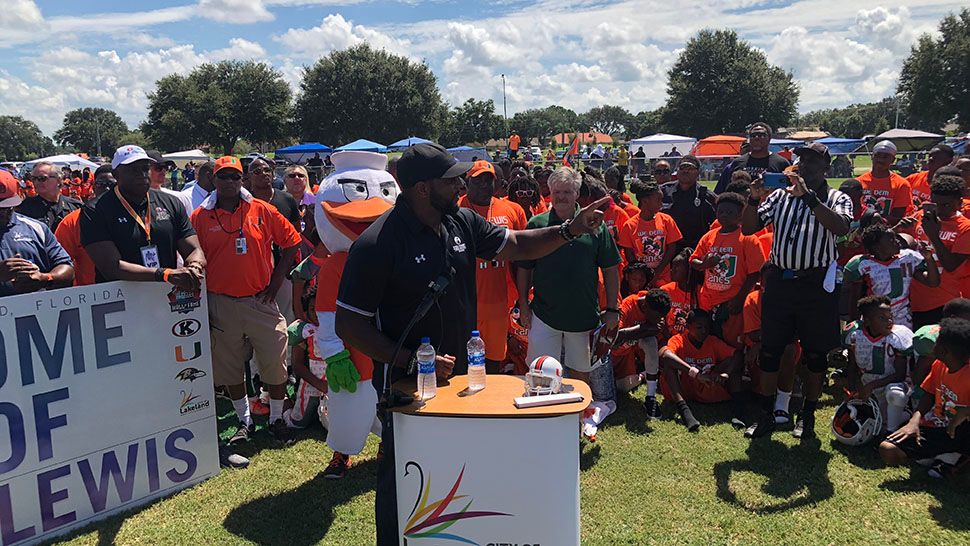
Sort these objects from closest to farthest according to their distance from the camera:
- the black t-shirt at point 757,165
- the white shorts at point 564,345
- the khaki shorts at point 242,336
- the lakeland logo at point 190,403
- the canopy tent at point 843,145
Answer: the lakeland logo at point 190,403
the white shorts at point 564,345
the khaki shorts at point 242,336
the black t-shirt at point 757,165
the canopy tent at point 843,145

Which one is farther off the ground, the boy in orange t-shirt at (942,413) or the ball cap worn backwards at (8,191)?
the ball cap worn backwards at (8,191)

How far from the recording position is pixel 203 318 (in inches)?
179

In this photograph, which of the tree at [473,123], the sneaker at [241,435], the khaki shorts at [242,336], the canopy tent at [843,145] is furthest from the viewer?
the tree at [473,123]

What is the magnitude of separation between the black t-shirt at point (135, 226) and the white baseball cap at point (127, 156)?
223mm

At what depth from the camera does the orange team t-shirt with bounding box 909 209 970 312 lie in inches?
212

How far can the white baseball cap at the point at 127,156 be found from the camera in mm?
4441

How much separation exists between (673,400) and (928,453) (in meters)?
1.99

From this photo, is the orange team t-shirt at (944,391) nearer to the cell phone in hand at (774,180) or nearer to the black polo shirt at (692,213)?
the cell phone in hand at (774,180)

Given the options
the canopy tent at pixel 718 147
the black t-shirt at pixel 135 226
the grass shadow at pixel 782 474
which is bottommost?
the grass shadow at pixel 782 474

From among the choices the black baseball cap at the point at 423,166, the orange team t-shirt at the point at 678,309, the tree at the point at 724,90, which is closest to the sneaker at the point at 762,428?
the orange team t-shirt at the point at 678,309

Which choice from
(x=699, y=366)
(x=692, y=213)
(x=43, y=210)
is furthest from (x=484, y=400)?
(x=43, y=210)

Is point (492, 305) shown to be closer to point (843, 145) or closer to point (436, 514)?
point (436, 514)

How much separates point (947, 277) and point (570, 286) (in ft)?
11.5

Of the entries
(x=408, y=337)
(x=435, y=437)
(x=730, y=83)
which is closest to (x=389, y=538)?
(x=435, y=437)
